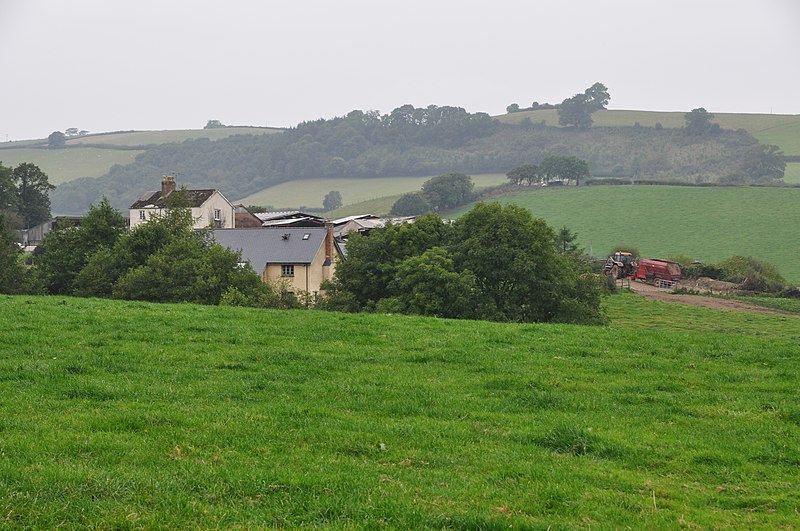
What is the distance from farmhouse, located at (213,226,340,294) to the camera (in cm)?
6406

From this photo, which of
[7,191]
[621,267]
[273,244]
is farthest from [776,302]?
[7,191]

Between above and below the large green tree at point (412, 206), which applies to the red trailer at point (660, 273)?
below

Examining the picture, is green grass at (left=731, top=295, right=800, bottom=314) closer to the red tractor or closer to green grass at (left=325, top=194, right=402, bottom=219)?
the red tractor

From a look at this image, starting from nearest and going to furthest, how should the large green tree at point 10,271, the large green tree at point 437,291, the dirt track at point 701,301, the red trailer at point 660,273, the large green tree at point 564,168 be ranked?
the large green tree at point 437,291 < the large green tree at point 10,271 < the dirt track at point 701,301 < the red trailer at point 660,273 < the large green tree at point 564,168

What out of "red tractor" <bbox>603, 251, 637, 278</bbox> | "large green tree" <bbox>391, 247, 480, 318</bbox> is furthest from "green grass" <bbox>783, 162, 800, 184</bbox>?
"large green tree" <bbox>391, 247, 480, 318</bbox>

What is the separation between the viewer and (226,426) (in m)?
10.0

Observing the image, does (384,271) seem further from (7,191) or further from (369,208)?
(369,208)

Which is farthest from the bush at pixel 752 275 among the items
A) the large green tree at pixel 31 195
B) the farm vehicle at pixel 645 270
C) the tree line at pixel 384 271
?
the large green tree at pixel 31 195

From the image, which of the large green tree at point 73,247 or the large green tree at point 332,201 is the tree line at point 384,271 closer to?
the large green tree at point 73,247

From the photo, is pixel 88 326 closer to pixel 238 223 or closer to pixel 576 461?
pixel 576 461

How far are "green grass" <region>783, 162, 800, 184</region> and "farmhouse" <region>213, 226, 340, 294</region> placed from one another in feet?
410

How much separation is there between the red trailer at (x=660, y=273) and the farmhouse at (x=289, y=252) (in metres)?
34.2

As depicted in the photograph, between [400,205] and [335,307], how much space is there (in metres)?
108

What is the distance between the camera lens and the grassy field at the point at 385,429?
25.0 feet
